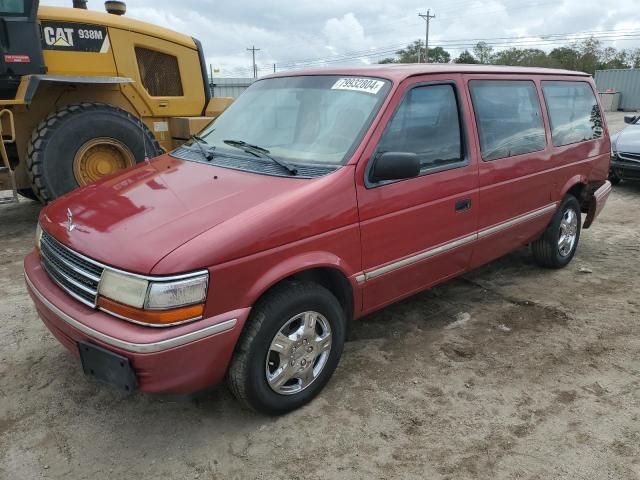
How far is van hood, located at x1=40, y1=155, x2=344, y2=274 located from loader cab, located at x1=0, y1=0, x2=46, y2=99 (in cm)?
347

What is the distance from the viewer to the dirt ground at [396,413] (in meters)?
2.50

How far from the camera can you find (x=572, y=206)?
5.04 m

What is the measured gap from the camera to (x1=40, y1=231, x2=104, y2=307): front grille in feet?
8.04

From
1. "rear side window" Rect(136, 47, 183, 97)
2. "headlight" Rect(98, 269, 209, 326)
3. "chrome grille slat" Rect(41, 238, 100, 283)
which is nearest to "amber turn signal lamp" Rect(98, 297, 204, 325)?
"headlight" Rect(98, 269, 209, 326)

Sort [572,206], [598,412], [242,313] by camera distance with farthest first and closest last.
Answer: [572,206]
[598,412]
[242,313]

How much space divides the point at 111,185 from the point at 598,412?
10.2ft

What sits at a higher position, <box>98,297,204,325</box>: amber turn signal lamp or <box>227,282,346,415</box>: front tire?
<box>98,297,204,325</box>: amber turn signal lamp

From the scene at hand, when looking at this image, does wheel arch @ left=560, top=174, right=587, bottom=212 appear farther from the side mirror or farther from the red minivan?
the side mirror

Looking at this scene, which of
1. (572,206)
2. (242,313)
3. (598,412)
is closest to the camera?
(242,313)

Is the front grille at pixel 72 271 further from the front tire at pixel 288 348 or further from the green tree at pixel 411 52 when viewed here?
the green tree at pixel 411 52

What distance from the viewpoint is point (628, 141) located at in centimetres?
873

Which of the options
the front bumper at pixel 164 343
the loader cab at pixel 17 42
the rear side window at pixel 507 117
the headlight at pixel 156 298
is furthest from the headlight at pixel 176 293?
the loader cab at pixel 17 42

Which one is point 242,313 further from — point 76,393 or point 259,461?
point 76,393

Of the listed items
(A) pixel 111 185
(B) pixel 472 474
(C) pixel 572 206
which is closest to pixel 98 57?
(A) pixel 111 185
